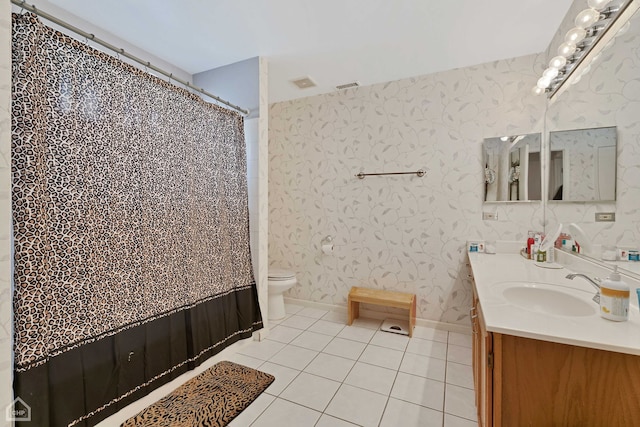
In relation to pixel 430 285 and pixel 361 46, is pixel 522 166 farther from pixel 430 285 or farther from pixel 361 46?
pixel 361 46

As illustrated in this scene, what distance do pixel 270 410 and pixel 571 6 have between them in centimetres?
309

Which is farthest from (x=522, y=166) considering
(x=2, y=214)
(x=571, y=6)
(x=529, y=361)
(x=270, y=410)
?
(x=2, y=214)

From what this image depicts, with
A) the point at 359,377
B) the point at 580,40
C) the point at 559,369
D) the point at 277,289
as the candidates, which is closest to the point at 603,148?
the point at 580,40

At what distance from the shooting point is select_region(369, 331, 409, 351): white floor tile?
2.32 meters

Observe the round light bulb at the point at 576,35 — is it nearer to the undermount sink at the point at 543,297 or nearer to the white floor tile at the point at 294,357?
the undermount sink at the point at 543,297

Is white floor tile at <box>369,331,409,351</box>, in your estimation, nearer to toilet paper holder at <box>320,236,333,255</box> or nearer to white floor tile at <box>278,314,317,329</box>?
white floor tile at <box>278,314,317,329</box>

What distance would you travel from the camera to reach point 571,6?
1768mm

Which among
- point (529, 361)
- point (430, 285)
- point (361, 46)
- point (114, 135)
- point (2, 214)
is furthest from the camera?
point (430, 285)

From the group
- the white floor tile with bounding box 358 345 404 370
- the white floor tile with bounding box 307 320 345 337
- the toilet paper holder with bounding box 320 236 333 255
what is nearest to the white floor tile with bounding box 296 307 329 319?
the white floor tile with bounding box 307 320 345 337

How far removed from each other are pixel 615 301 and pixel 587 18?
1.52 metres

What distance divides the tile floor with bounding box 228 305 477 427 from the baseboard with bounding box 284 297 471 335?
56mm

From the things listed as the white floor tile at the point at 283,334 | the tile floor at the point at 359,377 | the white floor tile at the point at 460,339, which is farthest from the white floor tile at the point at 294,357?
the white floor tile at the point at 460,339

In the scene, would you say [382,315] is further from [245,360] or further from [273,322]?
[245,360]

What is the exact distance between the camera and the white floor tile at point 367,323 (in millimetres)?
2700
